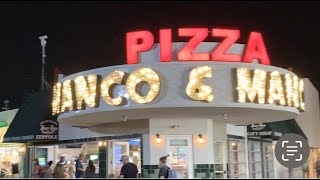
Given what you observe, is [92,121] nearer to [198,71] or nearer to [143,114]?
[143,114]

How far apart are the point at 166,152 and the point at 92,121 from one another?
10.8 feet

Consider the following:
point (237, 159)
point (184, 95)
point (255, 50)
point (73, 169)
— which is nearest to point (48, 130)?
point (73, 169)

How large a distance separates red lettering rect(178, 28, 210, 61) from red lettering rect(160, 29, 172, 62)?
1.15 ft

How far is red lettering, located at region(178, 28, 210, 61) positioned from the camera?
17.5 m

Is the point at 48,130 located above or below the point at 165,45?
below

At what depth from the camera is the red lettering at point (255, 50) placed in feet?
61.5

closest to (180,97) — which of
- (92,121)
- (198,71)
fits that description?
(198,71)

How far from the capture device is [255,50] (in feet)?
63.1

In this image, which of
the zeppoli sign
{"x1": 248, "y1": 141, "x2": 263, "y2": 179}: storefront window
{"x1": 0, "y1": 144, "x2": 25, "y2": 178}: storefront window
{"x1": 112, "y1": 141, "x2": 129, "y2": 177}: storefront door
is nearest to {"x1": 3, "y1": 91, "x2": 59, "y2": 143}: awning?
{"x1": 0, "y1": 144, "x2": 25, "y2": 178}: storefront window

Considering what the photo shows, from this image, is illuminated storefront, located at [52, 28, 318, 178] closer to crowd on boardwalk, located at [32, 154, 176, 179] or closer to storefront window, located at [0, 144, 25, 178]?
crowd on boardwalk, located at [32, 154, 176, 179]

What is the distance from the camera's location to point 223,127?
72.1ft

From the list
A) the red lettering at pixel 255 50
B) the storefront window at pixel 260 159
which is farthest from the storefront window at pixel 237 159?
the red lettering at pixel 255 50

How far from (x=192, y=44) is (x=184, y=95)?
218cm

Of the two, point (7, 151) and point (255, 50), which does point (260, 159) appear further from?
point (7, 151)
